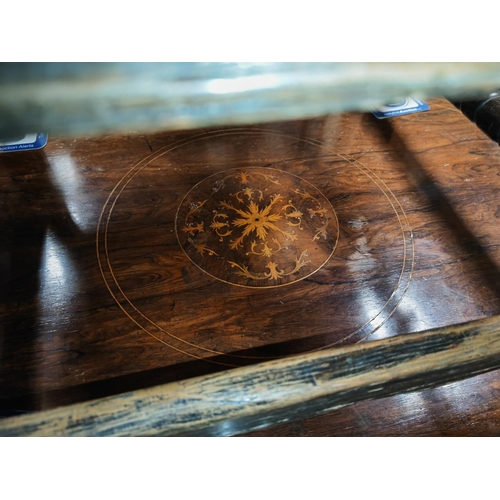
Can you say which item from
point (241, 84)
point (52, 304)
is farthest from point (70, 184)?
point (241, 84)

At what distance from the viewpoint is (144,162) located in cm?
148

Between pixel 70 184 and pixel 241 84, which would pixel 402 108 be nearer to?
pixel 70 184

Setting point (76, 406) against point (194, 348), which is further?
point (194, 348)

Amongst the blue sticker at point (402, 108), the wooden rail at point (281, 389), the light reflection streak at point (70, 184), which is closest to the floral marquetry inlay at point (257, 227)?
the light reflection streak at point (70, 184)

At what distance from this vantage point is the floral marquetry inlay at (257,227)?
1257mm

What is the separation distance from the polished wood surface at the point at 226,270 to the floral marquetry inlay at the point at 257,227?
2 centimetres

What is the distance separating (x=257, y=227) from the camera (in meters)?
1.34

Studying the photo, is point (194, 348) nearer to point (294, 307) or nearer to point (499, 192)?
point (294, 307)

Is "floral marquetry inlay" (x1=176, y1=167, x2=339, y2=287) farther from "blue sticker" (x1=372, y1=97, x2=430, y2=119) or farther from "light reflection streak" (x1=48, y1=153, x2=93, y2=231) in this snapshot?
"blue sticker" (x1=372, y1=97, x2=430, y2=119)

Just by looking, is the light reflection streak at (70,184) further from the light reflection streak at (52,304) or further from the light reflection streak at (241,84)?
the light reflection streak at (241,84)

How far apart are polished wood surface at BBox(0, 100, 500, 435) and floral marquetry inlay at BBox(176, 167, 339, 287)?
2 cm

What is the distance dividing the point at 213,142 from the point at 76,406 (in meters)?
1.04

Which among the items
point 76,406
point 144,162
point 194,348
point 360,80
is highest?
point 360,80

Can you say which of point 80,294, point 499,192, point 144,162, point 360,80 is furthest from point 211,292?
point 499,192
